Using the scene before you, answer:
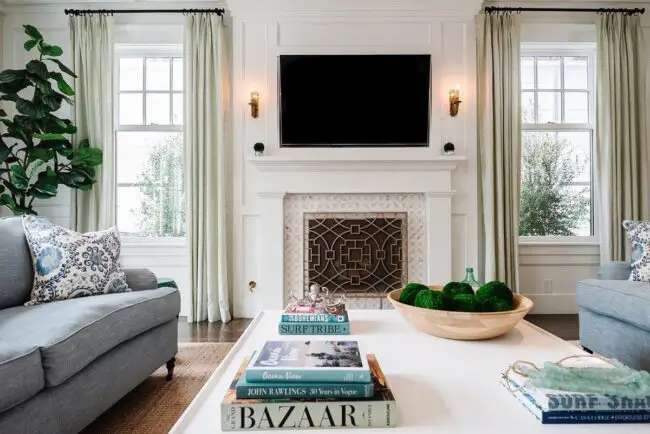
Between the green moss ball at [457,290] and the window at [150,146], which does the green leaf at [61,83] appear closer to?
the window at [150,146]

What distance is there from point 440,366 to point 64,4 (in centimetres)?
431

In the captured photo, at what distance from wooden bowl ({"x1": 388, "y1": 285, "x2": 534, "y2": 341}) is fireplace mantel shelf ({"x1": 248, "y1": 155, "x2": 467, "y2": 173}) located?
210cm

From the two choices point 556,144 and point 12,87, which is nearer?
point 12,87

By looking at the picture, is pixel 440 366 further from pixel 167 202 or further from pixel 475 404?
pixel 167 202

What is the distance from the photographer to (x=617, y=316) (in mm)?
2092

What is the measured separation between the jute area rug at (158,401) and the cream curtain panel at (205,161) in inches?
37.1

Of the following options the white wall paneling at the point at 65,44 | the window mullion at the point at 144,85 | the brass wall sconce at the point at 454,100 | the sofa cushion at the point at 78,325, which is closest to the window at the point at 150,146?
the window mullion at the point at 144,85

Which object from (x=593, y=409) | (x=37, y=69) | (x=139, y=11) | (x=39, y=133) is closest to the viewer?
(x=593, y=409)

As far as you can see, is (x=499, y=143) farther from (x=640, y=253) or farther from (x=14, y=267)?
(x=14, y=267)

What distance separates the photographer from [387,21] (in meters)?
3.42

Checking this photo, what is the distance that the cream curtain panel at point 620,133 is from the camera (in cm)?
346

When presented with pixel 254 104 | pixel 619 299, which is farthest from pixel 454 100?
pixel 619 299

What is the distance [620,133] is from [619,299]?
2.08 meters

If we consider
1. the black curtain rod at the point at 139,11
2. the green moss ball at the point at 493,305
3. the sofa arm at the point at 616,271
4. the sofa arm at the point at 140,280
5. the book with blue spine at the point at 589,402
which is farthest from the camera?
the black curtain rod at the point at 139,11
